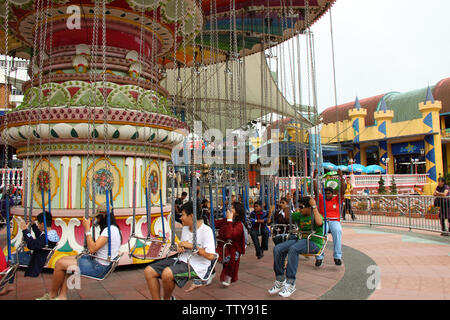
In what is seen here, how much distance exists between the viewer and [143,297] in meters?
5.10

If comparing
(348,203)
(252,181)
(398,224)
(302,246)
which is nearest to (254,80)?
(252,181)

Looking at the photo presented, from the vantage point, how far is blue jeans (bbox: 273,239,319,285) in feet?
16.9

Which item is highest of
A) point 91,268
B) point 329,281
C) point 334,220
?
point 334,220

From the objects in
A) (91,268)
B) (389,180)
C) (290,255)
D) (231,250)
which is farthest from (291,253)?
(389,180)

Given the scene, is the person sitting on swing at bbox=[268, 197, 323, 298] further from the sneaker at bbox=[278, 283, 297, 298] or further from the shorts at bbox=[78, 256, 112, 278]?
the shorts at bbox=[78, 256, 112, 278]

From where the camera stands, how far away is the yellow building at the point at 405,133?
32.2 meters

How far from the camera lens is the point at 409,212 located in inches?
467

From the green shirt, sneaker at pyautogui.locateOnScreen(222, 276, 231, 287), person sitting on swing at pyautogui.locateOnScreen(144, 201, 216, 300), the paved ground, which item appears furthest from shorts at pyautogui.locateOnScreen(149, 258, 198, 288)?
the green shirt

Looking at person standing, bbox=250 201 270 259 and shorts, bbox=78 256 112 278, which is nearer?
shorts, bbox=78 256 112 278

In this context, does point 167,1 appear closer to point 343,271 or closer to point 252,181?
point 343,271

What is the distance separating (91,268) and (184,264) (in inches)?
44.5

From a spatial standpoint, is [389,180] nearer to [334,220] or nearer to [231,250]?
[334,220]

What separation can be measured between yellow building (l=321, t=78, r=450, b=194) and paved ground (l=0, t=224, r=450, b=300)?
26804 millimetres

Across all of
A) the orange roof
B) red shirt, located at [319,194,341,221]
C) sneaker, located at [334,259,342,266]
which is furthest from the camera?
the orange roof
